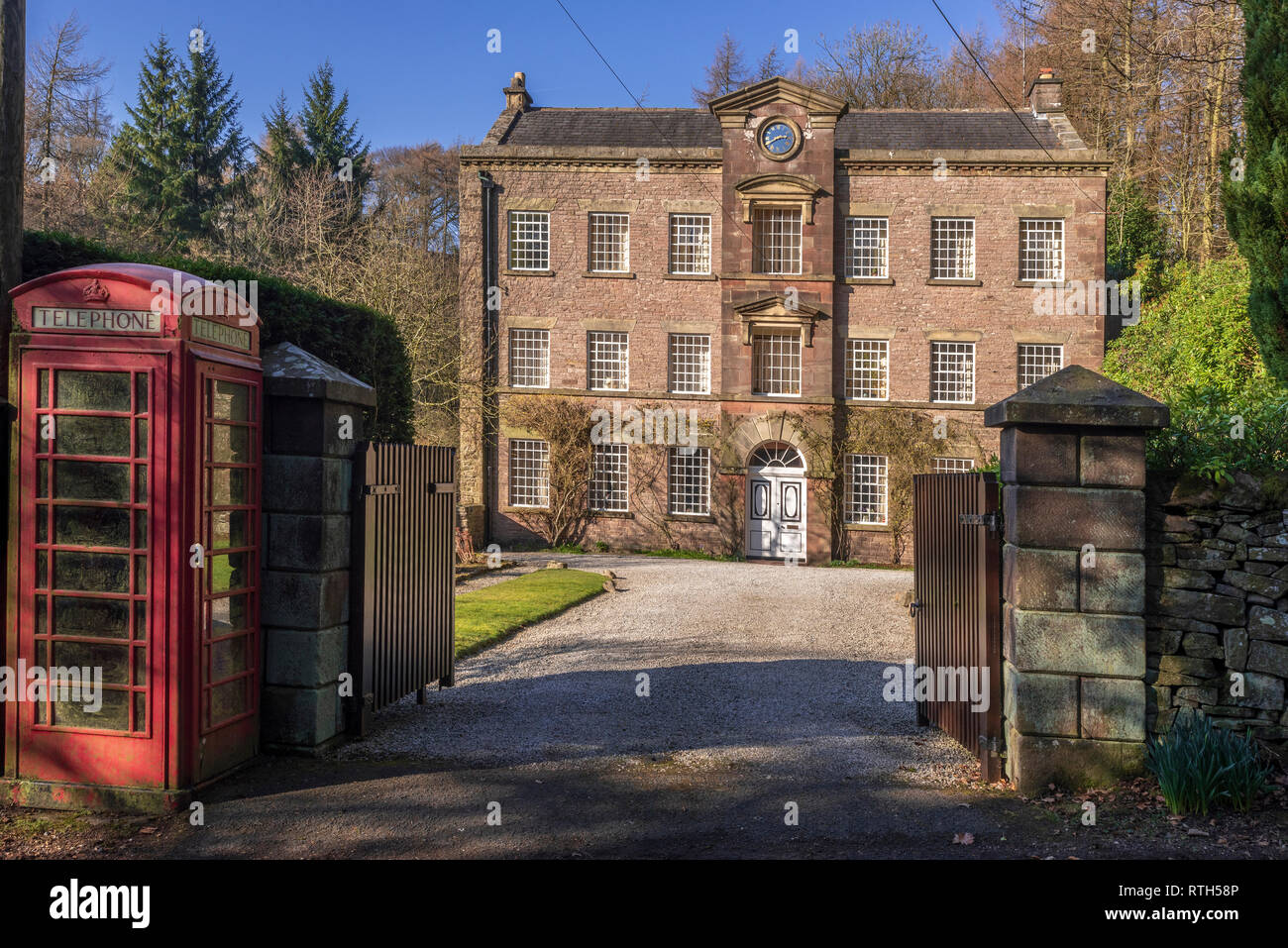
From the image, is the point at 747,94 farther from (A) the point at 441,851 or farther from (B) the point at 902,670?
(A) the point at 441,851

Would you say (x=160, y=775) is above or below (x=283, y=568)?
below

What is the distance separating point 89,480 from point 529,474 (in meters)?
20.1

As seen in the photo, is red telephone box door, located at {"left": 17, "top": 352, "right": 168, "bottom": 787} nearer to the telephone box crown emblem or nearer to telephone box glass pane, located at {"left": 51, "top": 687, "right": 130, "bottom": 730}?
telephone box glass pane, located at {"left": 51, "top": 687, "right": 130, "bottom": 730}

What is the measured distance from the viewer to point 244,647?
5926 millimetres

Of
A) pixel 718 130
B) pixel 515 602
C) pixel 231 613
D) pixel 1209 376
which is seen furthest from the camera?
pixel 718 130

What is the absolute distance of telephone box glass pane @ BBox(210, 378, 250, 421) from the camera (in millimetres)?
5586

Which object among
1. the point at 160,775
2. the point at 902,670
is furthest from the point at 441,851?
the point at 902,670

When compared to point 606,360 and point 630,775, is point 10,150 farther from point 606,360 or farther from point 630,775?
point 606,360

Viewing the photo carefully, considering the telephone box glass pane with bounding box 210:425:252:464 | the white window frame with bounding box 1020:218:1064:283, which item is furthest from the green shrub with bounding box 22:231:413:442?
the white window frame with bounding box 1020:218:1064:283

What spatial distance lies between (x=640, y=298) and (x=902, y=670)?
676 inches

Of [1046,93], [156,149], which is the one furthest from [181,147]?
[1046,93]

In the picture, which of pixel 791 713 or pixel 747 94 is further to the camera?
pixel 747 94

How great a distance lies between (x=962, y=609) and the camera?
6.42 metres

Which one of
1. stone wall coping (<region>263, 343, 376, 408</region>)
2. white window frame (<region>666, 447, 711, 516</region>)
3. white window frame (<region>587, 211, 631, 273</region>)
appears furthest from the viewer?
white window frame (<region>587, 211, 631, 273</region>)
